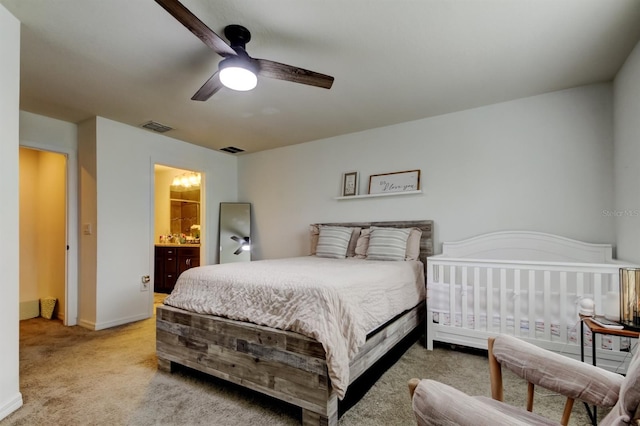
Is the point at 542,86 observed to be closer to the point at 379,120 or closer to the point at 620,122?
the point at 620,122

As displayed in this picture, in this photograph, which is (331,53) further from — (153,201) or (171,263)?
(171,263)

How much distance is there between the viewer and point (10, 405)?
6.14 feet

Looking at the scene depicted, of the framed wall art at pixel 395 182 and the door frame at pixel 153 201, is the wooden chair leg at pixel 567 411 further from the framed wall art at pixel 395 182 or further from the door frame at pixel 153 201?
the door frame at pixel 153 201

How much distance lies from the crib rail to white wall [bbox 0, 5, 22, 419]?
2972mm

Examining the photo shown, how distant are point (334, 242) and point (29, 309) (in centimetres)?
391

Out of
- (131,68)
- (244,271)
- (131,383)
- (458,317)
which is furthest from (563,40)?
(131,383)

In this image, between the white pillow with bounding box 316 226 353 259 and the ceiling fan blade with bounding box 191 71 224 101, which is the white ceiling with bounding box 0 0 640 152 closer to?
the ceiling fan blade with bounding box 191 71 224 101

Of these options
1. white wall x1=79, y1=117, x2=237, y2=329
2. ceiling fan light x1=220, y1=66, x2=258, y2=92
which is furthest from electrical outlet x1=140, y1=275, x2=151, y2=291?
ceiling fan light x1=220, y1=66, x2=258, y2=92

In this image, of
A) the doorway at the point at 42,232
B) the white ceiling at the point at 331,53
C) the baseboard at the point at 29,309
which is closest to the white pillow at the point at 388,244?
the white ceiling at the point at 331,53

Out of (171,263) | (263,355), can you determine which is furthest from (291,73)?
(171,263)

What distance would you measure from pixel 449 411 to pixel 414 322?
2160mm

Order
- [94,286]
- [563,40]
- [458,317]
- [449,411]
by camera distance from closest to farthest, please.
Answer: [449,411] → [563,40] → [458,317] → [94,286]

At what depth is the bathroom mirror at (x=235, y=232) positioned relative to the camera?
4.93 meters

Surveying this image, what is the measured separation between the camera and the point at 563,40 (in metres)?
2.14
